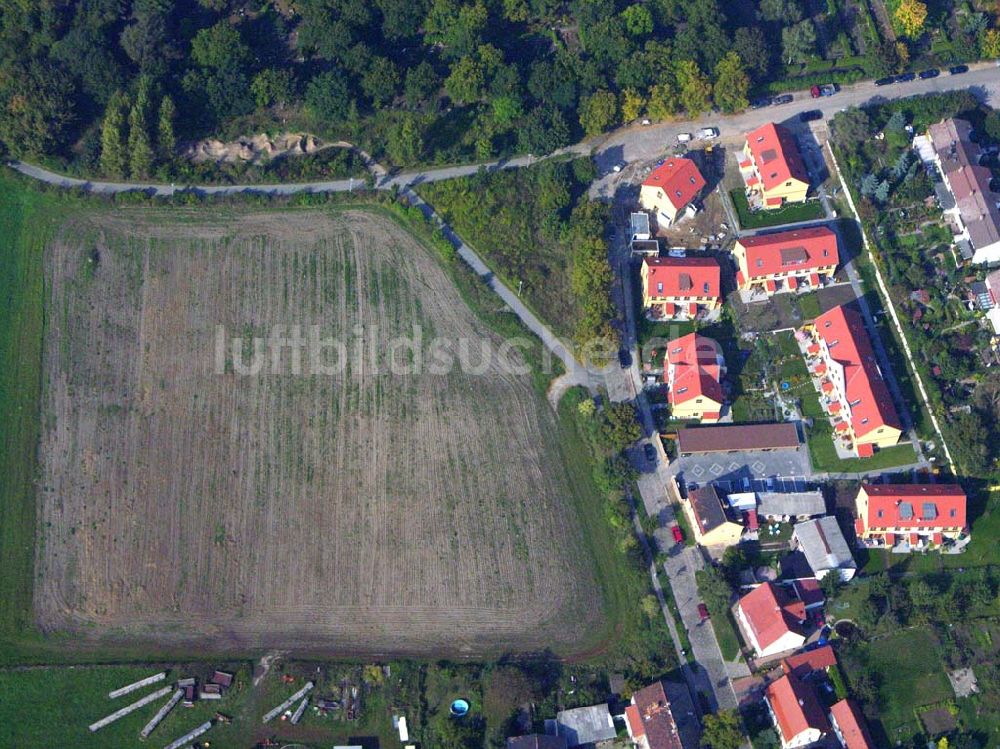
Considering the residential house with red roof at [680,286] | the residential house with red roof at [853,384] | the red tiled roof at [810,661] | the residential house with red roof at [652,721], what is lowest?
the residential house with red roof at [652,721]

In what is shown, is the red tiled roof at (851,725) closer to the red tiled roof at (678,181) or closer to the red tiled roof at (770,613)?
the red tiled roof at (770,613)

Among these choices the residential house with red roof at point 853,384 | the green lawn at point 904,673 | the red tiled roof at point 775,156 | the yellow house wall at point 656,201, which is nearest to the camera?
the green lawn at point 904,673

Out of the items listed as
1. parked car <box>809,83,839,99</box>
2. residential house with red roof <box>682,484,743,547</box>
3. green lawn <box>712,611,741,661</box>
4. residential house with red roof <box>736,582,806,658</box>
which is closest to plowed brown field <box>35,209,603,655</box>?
green lawn <box>712,611,741,661</box>

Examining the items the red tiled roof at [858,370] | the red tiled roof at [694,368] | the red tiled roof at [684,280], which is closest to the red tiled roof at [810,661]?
the red tiled roof at [858,370]

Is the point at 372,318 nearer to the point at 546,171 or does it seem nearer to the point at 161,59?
the point at 546,171

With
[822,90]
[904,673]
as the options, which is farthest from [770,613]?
[822,90]

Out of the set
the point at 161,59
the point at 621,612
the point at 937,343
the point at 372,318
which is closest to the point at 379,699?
the point at 621,612

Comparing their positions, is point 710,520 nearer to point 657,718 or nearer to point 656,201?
point 657,718
